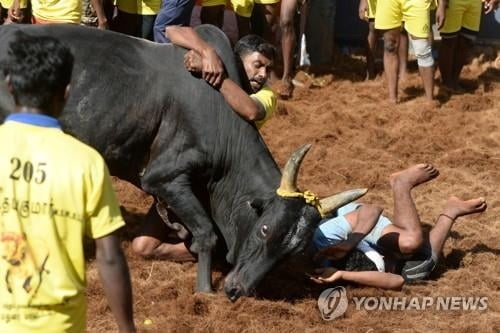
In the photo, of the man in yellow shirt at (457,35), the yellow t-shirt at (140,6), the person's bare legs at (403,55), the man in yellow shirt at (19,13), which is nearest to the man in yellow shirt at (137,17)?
the yellow t-shirt at (140,6)

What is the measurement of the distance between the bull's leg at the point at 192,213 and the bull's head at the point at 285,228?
38cm

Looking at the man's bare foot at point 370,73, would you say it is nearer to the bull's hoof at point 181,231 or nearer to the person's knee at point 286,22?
the person's knee at point 286,22

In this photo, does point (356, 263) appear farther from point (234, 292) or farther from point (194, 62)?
point (194, 62)

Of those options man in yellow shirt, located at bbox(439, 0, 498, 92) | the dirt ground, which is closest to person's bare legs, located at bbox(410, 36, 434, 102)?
the dirt ground

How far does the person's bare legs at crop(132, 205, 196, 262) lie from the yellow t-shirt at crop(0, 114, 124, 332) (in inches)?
141

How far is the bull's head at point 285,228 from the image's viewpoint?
20.7ft

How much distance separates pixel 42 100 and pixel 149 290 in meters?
3.25

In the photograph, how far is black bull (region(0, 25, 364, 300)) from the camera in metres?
6.77

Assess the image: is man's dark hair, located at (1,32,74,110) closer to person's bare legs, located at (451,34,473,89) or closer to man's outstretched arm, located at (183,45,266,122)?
man's outstretched arm, located at (183,45,266,122)

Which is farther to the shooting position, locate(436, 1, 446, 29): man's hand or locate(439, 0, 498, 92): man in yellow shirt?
locate(439, 0, 498, 92): man in yellow shirt

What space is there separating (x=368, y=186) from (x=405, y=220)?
2009mm

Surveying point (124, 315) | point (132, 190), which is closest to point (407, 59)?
point (132, 190)

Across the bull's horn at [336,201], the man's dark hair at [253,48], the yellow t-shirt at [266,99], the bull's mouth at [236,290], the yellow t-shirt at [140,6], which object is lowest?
the bull's mouth at [236,290]

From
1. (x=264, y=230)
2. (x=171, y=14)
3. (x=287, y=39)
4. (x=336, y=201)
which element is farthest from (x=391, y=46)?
(x=264, y=230)
